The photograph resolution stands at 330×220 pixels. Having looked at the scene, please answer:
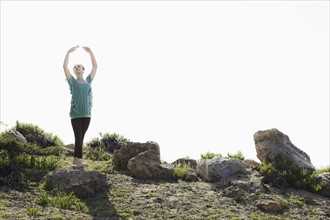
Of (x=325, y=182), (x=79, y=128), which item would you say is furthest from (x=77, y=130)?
(x=325, y=182)

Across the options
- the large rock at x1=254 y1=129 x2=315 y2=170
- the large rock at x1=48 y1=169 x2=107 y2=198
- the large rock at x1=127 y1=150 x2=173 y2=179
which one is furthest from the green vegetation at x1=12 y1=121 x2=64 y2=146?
the large rock at x1=254 y1=129 x2=315 y2=170

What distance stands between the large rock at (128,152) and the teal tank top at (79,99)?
4.97 ft

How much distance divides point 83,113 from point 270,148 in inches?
233

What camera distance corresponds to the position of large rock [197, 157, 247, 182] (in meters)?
11.9

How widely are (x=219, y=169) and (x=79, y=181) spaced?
13.5ft

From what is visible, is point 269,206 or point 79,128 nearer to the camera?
point 269,206

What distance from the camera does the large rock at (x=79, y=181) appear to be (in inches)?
389

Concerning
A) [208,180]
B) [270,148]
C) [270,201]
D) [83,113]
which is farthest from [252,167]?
[83,113]

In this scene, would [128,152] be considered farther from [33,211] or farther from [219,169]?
[33,211]

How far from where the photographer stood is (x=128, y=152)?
12.3 meters

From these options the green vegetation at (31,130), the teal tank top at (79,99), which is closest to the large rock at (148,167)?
the teal tank top at (79,99)

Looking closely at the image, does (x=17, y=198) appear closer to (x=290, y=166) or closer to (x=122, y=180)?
(x=122, y=180)

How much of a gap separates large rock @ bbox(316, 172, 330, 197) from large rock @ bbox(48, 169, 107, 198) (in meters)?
6.20

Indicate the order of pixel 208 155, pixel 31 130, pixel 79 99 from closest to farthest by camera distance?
1. pixel 79 99
2. pixel 208 155
3. pixel 31 130
